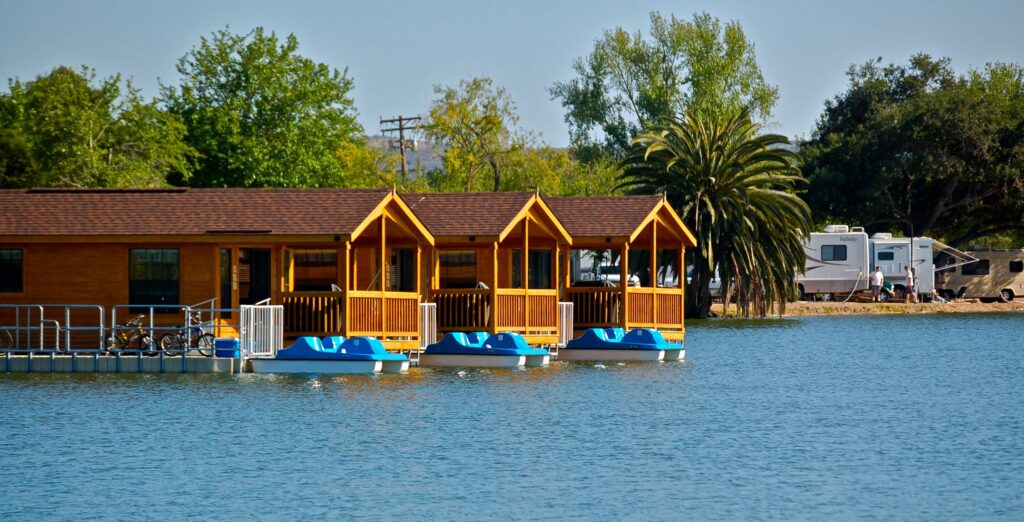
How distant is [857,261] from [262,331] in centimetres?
4681

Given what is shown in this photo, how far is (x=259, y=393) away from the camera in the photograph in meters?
34.1

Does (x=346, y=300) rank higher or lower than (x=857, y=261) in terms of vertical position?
lower

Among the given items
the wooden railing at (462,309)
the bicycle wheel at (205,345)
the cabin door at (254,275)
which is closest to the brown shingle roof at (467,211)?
the wooden railing at (462,309)

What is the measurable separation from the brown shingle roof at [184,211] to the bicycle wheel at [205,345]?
2.52 meters

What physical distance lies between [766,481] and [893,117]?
7157cm

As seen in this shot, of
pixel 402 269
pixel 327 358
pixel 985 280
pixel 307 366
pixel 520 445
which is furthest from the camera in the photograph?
pixel 985 280

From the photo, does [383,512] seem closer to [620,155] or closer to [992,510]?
[992,510]

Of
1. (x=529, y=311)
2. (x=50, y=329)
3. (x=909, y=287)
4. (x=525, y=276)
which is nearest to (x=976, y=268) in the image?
(x=909, y=287)

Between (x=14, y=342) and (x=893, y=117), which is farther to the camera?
(x=893, y=117)

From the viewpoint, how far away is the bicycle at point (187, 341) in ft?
121

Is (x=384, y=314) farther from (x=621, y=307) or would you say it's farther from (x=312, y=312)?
(x=621, y=307)

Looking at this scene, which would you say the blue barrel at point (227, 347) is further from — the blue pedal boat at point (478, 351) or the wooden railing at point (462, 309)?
the wooden railing at point (462, 309)

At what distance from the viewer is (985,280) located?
84.1 m

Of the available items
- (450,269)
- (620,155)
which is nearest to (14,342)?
(450,269)
